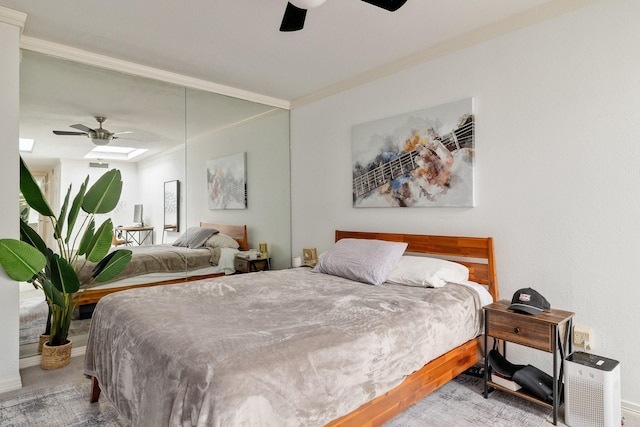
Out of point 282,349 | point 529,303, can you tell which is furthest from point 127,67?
point 529,303

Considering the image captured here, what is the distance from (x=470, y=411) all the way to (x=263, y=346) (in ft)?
4.81

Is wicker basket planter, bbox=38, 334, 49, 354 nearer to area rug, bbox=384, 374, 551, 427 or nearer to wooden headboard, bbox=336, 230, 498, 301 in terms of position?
area rug, bbox=384, 374, 551, 427

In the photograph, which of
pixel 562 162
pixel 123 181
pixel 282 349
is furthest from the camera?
pixel 123 181

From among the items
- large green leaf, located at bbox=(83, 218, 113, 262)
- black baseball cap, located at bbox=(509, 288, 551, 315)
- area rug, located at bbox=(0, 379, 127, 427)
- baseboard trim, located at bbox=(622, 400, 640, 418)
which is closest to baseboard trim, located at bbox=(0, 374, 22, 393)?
area rug, located at bbox=(0, 379, 127, 427)

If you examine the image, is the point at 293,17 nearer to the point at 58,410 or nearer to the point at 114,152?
the point at 114,152

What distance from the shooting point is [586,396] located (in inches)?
78.7

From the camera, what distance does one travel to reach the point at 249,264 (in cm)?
418

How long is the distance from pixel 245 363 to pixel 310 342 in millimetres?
318

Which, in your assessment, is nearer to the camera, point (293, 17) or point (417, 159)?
point (293, 17)

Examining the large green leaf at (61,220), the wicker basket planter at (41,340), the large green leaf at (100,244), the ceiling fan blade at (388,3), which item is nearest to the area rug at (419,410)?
the wicker basket planter at (41,340)

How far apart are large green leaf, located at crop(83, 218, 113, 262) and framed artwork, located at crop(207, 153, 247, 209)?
1062 millimetres

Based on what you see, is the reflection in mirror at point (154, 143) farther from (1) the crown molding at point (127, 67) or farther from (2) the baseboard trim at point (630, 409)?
(2) the baseboard trim at point (630, 409)

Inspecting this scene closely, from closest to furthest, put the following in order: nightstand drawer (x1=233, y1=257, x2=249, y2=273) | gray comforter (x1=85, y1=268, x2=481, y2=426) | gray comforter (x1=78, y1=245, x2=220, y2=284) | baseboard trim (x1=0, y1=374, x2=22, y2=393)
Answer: gray comforter (x1=85, y1=268, x2=481, y2=426) < baseboard trim (x1=0, y1=374, x2=22, y2=393) < gray comforter (x1=78, y1=245, x2=220, y2=284) < nightstand drawer (x1=233, y1=257, x2=249, y2=273)

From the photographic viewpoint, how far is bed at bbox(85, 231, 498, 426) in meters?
1.36
